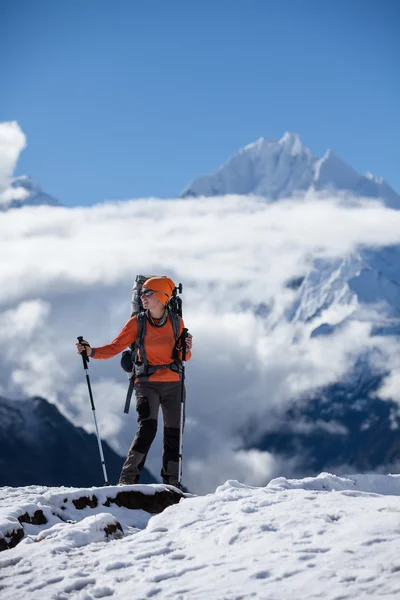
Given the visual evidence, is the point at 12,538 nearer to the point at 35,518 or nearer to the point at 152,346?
the point at 35,518

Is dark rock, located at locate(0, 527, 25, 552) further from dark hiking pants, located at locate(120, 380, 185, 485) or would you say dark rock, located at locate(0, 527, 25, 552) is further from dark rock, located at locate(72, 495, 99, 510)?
dark hiking pants, located at locate(120, 380, 185, 485)

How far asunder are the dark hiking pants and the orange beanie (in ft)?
4.61

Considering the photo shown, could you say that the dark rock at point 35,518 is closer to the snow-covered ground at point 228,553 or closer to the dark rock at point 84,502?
the snow-covered ground at point 228,553

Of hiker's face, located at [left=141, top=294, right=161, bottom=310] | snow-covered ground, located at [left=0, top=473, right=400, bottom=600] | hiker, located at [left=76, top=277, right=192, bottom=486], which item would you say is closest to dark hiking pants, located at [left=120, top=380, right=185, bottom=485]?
hiker, located at [left=76, top=277, right=192, bottom=486]

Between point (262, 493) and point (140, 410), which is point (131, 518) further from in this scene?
point (140, 410)

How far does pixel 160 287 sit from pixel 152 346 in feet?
3.25

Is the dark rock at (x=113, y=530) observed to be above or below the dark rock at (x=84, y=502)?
below

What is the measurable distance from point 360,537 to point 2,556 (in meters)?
3.37

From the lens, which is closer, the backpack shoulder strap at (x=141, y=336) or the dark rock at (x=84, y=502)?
the dark rock at (x=84, y=502)

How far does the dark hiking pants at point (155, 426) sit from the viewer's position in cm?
1020

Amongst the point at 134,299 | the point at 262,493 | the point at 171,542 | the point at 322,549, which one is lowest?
the point at 322,549

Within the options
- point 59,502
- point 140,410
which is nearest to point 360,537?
point 59,502

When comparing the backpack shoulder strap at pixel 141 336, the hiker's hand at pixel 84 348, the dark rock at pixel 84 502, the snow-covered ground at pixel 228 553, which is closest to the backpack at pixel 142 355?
the backpack shoulder strap at pixel 141 336

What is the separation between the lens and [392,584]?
15.6 ft
